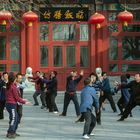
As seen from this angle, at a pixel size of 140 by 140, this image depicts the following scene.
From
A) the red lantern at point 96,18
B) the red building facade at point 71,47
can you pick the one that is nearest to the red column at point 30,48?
the red building facade at point 71,47

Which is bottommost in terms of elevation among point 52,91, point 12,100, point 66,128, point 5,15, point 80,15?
point 66,128

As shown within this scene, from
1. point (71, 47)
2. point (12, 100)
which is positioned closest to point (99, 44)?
point (71, 47)

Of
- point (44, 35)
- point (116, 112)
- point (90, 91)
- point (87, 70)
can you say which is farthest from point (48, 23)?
point (90, 91)

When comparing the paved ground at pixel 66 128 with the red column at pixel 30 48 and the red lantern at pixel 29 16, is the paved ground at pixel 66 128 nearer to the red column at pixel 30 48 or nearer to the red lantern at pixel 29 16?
the red lantern at pixel 29 16

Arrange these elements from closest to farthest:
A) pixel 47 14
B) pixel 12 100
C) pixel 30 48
Result: pixel 12 100, pixel 47 14, pixel 30 48

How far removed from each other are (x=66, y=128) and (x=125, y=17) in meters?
9.77

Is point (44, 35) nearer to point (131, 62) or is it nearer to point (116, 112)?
point (131, 62)

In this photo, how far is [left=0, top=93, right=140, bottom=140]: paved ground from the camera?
13555 mm

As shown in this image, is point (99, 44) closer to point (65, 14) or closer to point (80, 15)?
point (80, 15)

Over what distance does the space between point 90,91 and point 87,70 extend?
12.7 meters

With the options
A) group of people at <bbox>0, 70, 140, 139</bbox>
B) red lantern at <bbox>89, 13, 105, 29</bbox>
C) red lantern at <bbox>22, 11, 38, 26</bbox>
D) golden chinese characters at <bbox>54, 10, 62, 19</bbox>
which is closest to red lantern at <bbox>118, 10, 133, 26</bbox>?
red lantern at <bbox>89, 13, 105, 29</bbox>

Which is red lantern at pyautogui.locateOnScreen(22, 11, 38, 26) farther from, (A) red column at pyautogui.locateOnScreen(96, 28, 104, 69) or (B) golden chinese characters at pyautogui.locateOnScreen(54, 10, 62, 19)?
(A) red column at pyautogui.locateOnScreen(96, 28, 104, 69)

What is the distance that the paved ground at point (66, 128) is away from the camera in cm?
1355

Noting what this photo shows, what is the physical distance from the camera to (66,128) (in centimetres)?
1509
